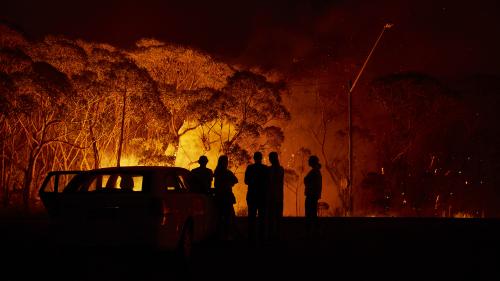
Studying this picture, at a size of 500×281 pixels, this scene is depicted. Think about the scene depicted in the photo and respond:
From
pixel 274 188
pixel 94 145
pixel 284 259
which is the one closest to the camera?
pixel 284 259

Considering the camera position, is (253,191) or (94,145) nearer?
(253,191)

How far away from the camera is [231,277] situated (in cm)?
890

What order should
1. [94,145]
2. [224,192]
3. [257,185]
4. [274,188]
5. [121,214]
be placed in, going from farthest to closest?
1. [94,145]
2. [274,188]
3. [224,192]
4. [257,185]
5. [121,214]

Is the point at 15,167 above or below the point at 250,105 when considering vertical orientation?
below

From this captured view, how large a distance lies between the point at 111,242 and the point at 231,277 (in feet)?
5.56

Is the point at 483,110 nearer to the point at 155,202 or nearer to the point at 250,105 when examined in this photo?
the point at 250,105

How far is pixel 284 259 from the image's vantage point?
10.7 meters

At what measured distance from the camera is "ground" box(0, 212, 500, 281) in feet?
29.1

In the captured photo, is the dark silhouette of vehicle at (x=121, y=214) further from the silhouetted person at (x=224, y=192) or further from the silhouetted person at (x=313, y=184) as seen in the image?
the silhouetted person at (x=313, y=184)

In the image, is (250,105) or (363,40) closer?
(250,105)

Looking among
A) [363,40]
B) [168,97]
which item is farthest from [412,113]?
[363,40]

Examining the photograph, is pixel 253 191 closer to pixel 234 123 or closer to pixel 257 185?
pixel 257 185

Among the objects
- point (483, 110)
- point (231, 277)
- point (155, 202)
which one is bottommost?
point (231, 277)

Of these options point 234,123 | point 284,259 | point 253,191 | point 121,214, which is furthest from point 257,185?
point 234,123
